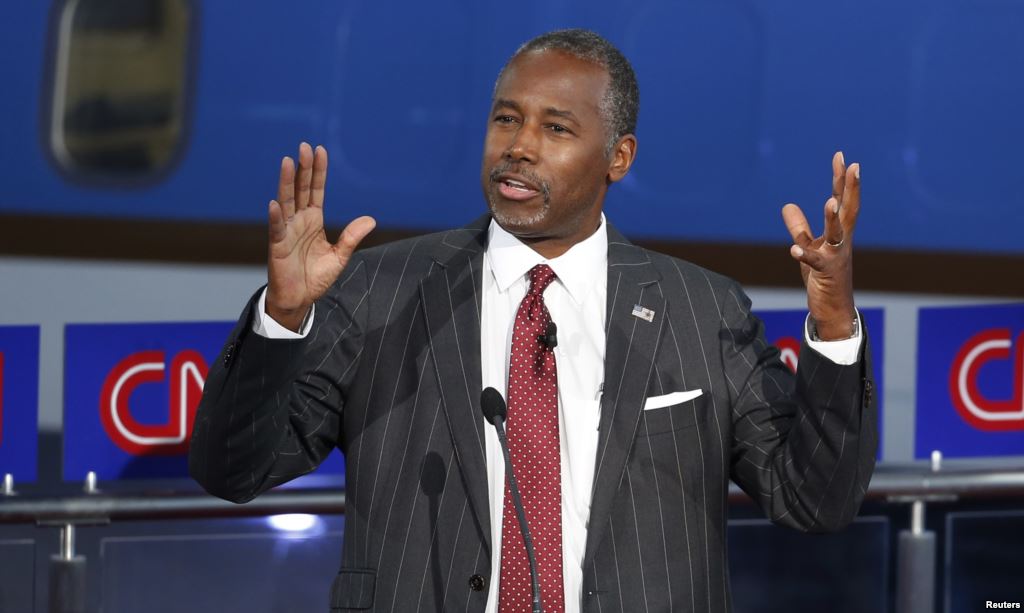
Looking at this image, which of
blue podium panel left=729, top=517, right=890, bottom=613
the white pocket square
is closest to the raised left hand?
the white pocket square

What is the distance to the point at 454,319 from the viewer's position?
2.22 metres

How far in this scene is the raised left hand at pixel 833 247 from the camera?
1.99 meters

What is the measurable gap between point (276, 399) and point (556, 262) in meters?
0.51

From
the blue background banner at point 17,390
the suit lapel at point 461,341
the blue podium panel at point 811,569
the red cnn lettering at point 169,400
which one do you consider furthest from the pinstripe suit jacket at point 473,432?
the blue podium panel at point 811,569

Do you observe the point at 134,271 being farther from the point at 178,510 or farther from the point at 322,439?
the point at 322,439

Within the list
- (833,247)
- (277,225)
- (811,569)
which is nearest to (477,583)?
(277,225)

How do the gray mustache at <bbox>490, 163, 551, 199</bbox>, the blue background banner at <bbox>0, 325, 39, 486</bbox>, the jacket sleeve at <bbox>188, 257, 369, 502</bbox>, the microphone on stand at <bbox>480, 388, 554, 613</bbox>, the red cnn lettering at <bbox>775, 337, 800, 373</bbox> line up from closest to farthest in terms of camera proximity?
the microphone on stand at <bbox>480, 388, 554, 613</bbox> < the jacket sleeve at <bbox>188, 257, 369, 502</bbox> < the gray mustache at <bbox>490, 163, 551, 199</bbox> < the blue background banner at <bbox>0, 325, 39, 486</bbox> < the red cnn lettering at <bbox>775, 337, 800, 373</bbox>

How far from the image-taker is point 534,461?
2121mm

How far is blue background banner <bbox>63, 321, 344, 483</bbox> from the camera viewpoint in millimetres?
3496

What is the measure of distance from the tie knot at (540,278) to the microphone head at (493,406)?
275 millimetres

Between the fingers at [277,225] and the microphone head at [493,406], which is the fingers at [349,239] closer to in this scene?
the fingers at [277,225]

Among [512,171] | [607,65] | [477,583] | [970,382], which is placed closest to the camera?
A: [477,583]

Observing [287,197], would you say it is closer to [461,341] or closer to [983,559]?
[461,341]

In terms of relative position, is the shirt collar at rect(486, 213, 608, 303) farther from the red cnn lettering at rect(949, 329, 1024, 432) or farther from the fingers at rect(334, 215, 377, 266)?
the red cnn lettering at rect(949, 329, 1024, 432)
